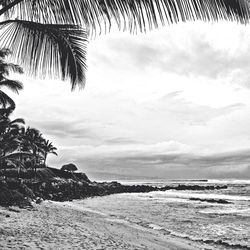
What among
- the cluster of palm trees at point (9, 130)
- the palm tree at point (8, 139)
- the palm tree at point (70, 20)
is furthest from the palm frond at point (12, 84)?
the palm tree at point (70, 20)

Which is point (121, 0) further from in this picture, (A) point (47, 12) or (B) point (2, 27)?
(B) point (2, 27)

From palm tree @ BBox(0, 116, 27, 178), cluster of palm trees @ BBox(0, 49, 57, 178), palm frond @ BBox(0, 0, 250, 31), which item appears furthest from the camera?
palm tree @ BBox(0, 116, 27, 178)

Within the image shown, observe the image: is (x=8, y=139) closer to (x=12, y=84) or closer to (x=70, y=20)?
(x=12, y=84)

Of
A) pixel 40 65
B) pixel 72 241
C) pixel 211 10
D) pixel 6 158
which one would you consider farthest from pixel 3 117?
pixel 211 10

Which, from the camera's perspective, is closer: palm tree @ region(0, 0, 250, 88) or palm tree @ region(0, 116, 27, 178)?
palm tree @ region(0, 0, 250, 88)

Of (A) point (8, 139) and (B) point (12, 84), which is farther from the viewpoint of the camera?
(A) point (8, 139)

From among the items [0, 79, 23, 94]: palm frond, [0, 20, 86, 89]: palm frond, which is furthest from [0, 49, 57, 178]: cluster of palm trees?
[0, 20, 86, 89]: palm frond

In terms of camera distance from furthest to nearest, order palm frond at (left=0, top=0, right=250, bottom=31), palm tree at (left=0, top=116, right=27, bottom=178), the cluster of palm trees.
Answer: palm tree at (left=0, top=116, right=27, bottom=178)
the cluster of palm trees
palm frond at (left=0, top=0, right=250, bottom=31)

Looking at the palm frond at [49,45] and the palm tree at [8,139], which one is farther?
the palm tree at [8,139]

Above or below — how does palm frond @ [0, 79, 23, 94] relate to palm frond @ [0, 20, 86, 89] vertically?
above

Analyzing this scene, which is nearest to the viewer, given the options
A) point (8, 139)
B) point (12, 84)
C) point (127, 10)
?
point (127, 10)

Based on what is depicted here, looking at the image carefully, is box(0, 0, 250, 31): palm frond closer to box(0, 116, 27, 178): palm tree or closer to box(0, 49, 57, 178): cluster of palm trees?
box(0, 49, 57, 178): cluster of palm trees

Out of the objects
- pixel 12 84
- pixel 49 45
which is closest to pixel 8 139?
pixel 12 84

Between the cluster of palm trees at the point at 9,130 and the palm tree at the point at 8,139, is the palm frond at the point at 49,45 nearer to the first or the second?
the cluster of palm trees at the point at 9,130
